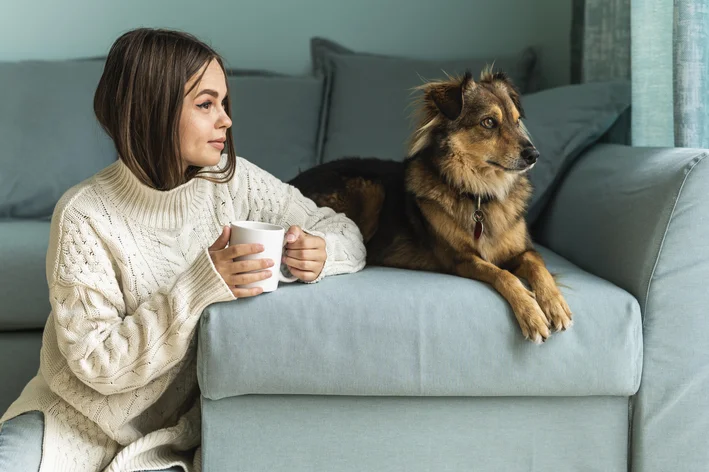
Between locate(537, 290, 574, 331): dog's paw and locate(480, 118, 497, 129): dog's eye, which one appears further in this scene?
locate(480, 118, 497, 129): dog's eye

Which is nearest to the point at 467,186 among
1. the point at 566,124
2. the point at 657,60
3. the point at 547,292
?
the point at 547,292

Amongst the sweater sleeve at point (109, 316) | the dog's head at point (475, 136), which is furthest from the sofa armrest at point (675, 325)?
the sweater sleeve at point (109, 316)

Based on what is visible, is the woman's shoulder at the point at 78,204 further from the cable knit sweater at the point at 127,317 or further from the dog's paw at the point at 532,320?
the dog's paw at the point at 532,320

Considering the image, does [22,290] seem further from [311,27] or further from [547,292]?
[311,27]

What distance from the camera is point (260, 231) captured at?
1.34 meters

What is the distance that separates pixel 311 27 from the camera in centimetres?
306

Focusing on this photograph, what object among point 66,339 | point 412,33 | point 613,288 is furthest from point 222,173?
point 412,33

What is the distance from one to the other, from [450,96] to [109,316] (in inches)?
36.8

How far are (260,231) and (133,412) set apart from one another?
47 cm

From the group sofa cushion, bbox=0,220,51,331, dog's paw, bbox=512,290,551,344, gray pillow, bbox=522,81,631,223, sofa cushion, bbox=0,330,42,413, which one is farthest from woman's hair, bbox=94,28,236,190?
gray pillow, bbox=522,81,631,223

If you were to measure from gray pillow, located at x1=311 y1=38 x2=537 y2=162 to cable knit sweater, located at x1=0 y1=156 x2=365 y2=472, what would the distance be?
3.35 ft

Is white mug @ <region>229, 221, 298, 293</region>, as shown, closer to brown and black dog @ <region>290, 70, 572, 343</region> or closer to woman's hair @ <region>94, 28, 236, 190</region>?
woman's hair @ <region>94, 28, 236, 190</region>

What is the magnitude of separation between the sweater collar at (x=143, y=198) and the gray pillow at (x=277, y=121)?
1104 millimetres

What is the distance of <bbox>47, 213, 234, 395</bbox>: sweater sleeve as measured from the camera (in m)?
1.35
